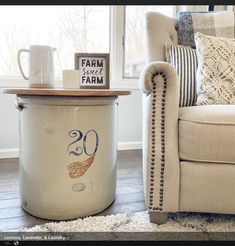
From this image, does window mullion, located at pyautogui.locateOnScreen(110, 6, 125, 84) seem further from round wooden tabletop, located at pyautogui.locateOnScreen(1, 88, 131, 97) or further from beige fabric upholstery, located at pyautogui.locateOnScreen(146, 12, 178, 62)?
round wooden tabletop, located at pyautogui.locateOnScreen(1, 88, 131, 97)

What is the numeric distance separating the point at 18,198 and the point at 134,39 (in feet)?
4.91

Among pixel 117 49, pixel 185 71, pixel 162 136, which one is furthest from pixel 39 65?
pixel 117 49

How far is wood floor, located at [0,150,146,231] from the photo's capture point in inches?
36.5

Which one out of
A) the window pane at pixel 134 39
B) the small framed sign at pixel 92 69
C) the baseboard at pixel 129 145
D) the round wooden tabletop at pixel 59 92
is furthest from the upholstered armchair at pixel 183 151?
the window pane at pixel 134 39

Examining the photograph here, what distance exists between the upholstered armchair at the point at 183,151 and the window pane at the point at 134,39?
1229mm

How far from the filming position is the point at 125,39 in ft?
6.58

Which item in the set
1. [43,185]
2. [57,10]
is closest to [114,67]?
[57,10]

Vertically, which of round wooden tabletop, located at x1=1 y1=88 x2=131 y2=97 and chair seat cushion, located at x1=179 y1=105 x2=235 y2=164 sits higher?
round wooden tabletop, located at x1=1 y1=88 x2=131 y2=97

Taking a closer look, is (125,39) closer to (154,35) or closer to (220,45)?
(154,35)

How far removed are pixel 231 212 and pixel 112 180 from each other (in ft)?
1.50

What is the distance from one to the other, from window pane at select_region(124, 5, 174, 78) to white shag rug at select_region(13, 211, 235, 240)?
133 centimetres

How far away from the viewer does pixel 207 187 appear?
854 millimetres

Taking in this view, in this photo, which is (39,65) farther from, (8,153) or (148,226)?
(8,153)

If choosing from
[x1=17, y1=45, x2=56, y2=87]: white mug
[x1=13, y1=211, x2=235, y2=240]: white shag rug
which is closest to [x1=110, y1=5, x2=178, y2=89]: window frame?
[x1=17, y1=45, x2=56, y2=87]: white mug
